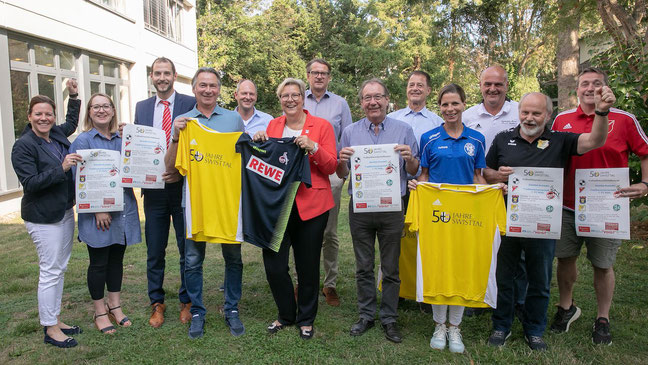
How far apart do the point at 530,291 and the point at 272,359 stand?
2384mm

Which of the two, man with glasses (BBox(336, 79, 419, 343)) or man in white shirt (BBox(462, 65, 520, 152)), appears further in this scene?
man in white shirt (BBox(462, 65, 520, 152))

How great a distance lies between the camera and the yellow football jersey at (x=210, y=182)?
13.7ft

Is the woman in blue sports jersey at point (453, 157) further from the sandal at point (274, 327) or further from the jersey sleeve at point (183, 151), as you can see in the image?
the jersey sleeve at point (183, 151)

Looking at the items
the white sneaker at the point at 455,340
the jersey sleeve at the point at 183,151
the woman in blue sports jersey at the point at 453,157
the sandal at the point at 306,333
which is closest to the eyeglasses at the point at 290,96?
the jersey sleeve at the point at 183,151

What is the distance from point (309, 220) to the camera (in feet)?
14.0

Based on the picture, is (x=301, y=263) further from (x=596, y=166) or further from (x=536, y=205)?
(x=596, y=166)

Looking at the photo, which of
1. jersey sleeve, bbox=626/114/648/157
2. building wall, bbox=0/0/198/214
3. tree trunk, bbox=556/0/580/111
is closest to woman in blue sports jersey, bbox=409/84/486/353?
jersey sleeve, bbox=626/114/648/157

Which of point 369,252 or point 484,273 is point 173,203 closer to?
point 369,252

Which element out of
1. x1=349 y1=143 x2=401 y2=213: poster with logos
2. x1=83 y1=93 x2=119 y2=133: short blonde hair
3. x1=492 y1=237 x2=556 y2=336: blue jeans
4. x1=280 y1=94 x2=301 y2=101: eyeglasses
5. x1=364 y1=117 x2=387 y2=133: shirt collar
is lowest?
x1=492 y1=237 x2=556 y2=336: blue jeans

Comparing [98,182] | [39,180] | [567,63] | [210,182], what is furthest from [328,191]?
[567,63]

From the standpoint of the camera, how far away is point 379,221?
429cm

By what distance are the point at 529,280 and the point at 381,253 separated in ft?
4.42

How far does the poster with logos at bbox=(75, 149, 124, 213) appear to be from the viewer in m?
4.18

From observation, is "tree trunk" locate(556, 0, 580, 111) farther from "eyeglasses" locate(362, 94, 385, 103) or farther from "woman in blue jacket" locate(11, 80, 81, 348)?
"woman in blue jacket" locate(11, 80, 81, 348)
